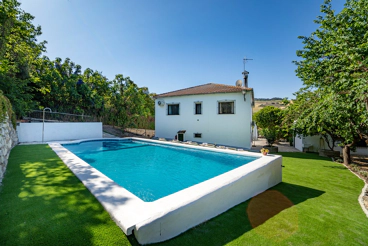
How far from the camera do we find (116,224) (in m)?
2.80

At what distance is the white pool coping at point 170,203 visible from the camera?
267cm

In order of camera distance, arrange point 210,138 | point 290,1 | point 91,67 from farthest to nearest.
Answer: point 91,67
point 210,138
point 290,1

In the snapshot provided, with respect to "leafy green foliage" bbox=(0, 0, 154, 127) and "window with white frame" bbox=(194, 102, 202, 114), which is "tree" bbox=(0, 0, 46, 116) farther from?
"window with white frame" bbox=(194, 102, 202, 114)

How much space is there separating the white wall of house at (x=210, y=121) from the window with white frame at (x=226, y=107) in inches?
12.2

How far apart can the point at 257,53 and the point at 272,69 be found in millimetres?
3133

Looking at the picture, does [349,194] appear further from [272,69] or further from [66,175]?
[272,69]

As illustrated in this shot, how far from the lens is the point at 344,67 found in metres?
5.44

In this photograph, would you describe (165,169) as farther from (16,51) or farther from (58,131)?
(16,51)

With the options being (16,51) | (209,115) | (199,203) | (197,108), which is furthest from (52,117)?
(199,203)

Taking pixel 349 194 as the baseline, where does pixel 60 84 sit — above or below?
above

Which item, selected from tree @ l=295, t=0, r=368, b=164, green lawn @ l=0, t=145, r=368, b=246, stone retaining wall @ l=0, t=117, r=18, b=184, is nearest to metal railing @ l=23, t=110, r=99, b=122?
stone retaining wall @ l=0, t=117, r=18, b=184

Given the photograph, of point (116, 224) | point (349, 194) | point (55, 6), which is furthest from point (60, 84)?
point (349, 194)

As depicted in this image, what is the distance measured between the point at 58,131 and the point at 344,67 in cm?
1950

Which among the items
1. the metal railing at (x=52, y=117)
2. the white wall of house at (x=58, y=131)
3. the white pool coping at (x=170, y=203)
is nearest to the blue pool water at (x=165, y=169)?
the white pool coping at (x=170, y=203)
